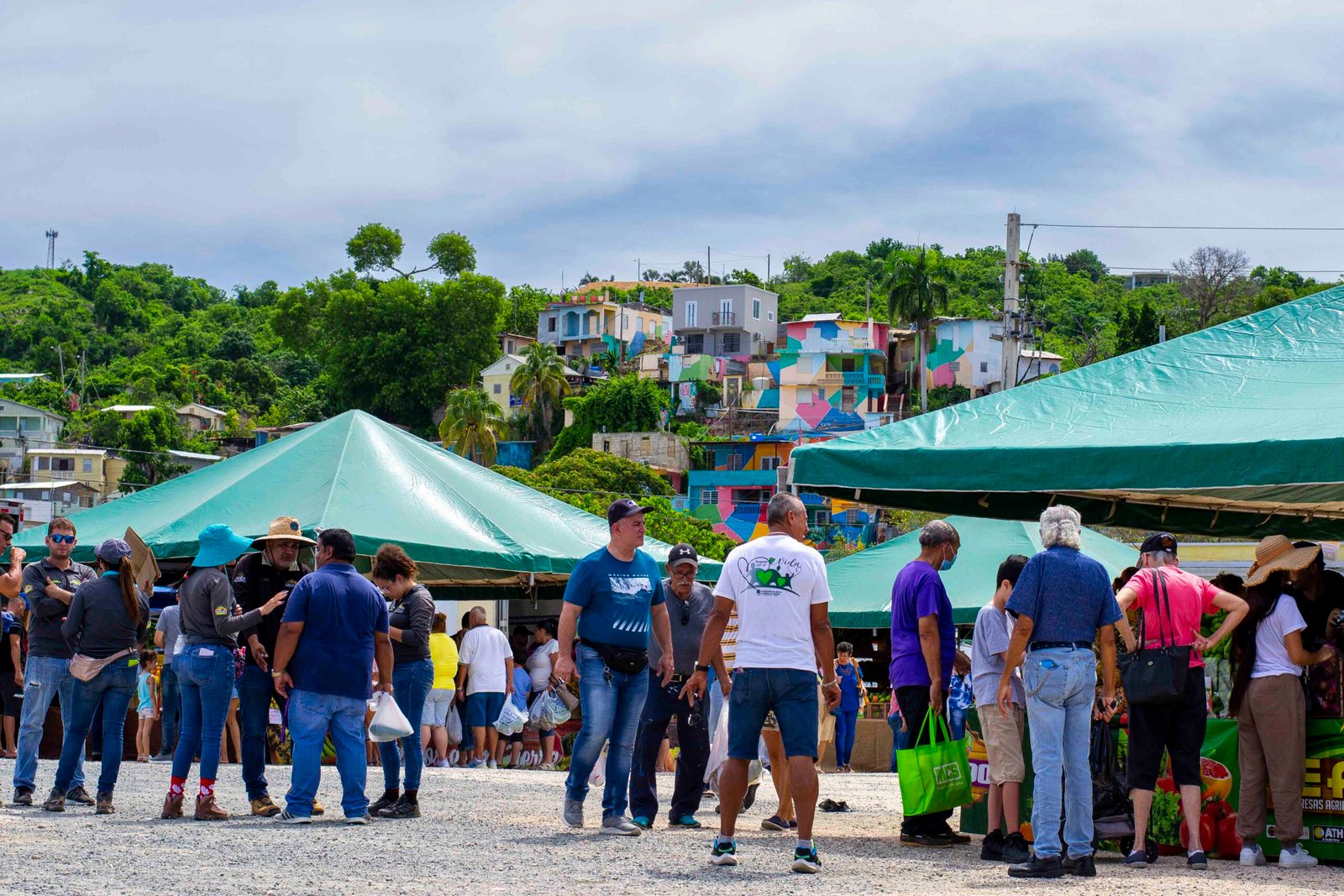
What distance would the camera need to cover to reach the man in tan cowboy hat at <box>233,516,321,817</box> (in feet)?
26.7

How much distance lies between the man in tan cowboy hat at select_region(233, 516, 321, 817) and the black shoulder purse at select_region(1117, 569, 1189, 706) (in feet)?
14.4

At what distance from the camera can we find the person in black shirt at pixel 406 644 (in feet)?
28.4

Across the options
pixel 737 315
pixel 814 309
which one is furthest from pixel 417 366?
pixel 814 309

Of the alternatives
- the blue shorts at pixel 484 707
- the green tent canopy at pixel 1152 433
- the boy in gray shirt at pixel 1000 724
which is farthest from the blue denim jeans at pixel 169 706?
the boy in gray shirt at pixel 1000 724

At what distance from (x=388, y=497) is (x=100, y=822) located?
7.23m

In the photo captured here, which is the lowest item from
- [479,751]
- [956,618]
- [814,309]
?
[479,751]

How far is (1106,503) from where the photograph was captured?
1028cm

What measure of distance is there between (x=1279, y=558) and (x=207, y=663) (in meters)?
5.58

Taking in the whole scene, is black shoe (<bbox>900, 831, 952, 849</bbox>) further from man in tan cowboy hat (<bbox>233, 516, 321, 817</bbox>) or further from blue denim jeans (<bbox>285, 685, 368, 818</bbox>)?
man in tan cowboy hat (<bbox>233, 516, 321, 817</bbox>)

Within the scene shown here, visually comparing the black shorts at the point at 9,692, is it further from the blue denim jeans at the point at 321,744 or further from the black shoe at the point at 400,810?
the blue denim jeans at the point at 321,744

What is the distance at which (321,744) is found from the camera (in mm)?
7797

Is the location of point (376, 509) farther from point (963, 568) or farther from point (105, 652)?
point (963, 568)

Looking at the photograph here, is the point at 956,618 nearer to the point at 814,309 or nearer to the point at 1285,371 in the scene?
the point at 1285,371

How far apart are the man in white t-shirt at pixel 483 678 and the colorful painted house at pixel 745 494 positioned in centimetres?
5772
